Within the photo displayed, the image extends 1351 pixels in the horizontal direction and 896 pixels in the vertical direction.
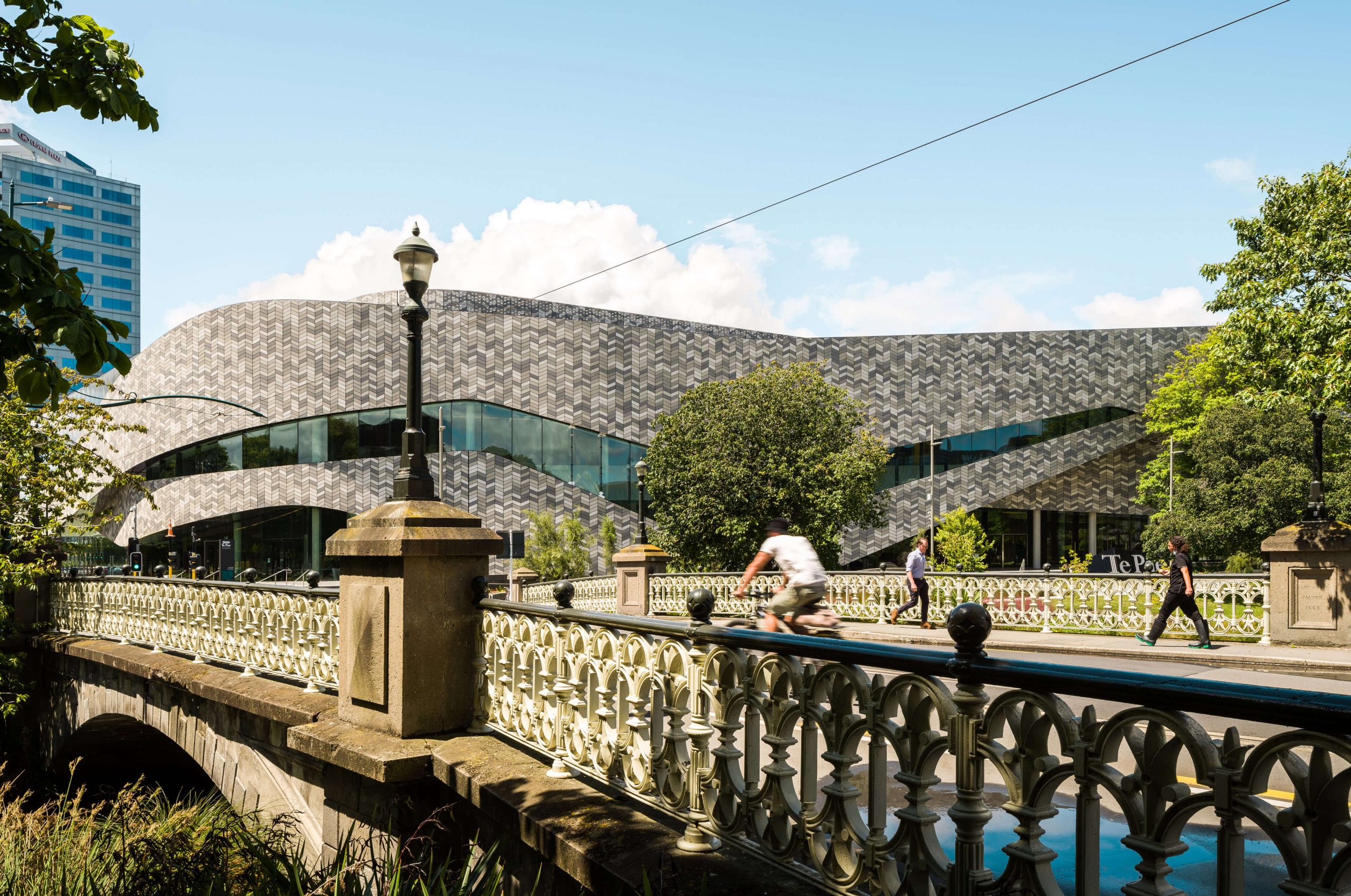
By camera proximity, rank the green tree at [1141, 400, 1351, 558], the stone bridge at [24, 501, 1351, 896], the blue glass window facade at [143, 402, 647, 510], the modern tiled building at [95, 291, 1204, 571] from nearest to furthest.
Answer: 1. the stone bridge at [24, 501, 1351, 896]
2. the green tree at [1141, 400, 1351, 558]
3. the modern tiled building at [95, 291, 1204, 571]
4. the blue glass window facade at [143, 402, 647, 510]

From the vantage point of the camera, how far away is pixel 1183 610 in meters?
13.9

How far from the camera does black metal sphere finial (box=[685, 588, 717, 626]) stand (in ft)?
12.7

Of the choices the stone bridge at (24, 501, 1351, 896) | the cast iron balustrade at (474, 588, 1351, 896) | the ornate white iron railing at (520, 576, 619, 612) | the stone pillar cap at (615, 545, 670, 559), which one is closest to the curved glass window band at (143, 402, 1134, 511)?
the ornate white iron railing at (520, 576, 619, 612)

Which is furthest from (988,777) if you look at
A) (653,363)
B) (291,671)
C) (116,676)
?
(653,363)

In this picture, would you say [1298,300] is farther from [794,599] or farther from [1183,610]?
[794,599]

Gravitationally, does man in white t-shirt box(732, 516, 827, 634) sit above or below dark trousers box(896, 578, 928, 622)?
above

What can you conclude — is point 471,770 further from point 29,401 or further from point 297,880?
point 29,401

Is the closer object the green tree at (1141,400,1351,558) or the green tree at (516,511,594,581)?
the green tree at (516,511,594,581)

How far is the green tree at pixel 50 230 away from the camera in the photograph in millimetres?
4383

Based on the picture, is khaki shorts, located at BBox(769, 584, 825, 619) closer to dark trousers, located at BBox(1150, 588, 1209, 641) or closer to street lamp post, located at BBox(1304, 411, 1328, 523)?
dark trousers, located at BBox(1150, 588, 1209, 641)

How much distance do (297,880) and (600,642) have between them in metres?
1.77

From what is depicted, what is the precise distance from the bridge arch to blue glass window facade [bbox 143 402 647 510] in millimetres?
32243

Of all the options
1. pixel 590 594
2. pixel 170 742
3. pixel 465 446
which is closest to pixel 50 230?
pixel 170 742

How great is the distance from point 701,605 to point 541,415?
44.5 m
